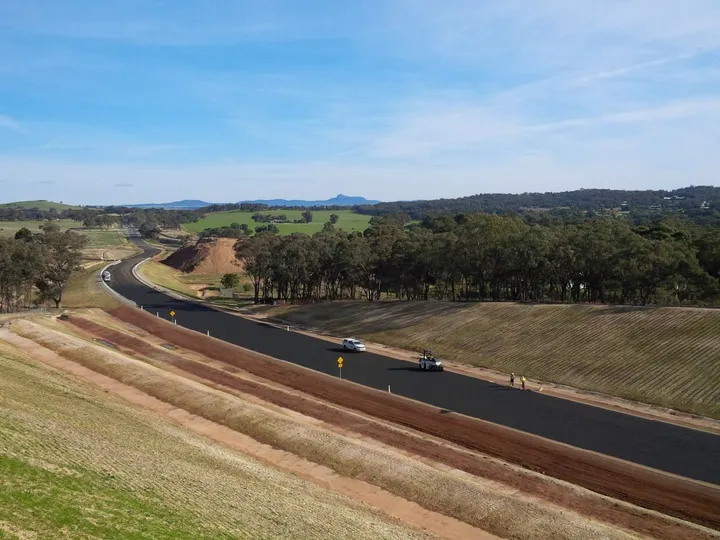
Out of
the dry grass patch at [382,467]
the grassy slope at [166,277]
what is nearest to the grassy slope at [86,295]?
the grassy slope at [166,277]

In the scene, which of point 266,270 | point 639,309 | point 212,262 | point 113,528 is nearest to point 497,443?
point 113,528

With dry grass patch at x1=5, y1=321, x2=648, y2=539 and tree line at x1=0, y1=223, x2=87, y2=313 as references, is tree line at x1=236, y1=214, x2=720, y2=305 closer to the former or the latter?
tree line at x1=0, y1=223, x2=87, y2=313

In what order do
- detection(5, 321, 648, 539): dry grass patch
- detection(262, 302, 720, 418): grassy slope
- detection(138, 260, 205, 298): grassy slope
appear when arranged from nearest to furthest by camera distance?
detection(5, 321, 648, 539): dry grass patch < detection(262, 302, 720, 418): grassy slope < detection(138, 260, 205, 298): grassy slope

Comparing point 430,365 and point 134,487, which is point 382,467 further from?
point 430,365

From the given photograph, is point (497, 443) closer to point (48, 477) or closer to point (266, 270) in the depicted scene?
point (48, 477)

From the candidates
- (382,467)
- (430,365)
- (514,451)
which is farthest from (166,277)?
(514,451)

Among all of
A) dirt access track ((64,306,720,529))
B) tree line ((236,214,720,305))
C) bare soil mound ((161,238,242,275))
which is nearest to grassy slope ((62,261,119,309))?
tree line ((236,214,720,305))
